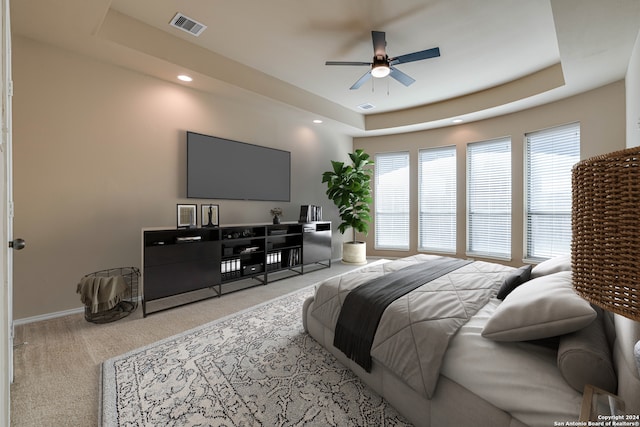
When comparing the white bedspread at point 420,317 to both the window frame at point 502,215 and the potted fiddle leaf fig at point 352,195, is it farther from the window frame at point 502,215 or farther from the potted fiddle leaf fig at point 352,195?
the potted fiddle leaf fig at point 352,195

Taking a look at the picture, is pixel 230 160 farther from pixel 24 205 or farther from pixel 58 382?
pixel 58 382

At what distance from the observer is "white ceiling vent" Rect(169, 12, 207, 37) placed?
2705mm

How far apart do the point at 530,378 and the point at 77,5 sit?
372 cm

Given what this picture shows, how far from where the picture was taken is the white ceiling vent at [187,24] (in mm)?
2705

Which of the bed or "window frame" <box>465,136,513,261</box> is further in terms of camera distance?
"window frame" <box>465,136,513,261</box>

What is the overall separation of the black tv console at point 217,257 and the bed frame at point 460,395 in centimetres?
209

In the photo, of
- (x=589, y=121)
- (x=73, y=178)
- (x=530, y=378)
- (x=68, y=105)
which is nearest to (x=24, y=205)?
(x=73, y=178)

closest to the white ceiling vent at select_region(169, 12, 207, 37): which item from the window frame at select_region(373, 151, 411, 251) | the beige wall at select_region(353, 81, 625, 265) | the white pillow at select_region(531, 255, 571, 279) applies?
the white pillow at select_region(531, 255, 571, 279)

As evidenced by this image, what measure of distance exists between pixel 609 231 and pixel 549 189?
474 cm

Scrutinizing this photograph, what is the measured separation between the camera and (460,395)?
47.8 inches

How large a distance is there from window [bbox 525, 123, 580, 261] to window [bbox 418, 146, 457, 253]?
3.80 ft

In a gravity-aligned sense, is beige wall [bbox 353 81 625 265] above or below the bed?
above

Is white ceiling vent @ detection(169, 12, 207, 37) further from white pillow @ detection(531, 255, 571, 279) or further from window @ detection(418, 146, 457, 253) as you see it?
window @ detection(418, 146, 457, 253)

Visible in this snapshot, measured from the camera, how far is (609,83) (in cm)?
333
